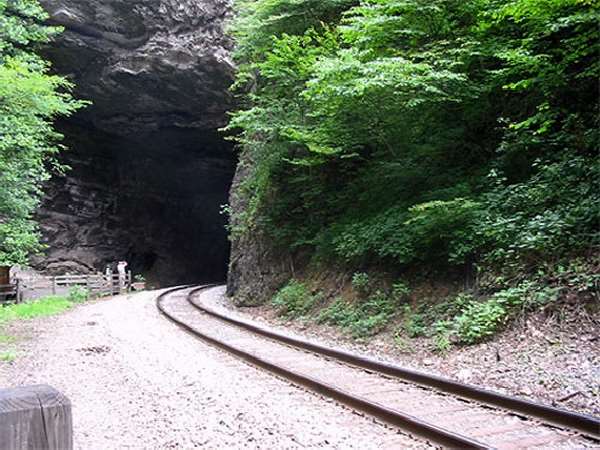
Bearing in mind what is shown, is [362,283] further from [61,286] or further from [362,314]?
[61,286]

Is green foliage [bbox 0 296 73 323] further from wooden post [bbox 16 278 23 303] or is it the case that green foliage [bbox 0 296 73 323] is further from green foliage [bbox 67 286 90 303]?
wooden post [bbox 16 278 23 303]

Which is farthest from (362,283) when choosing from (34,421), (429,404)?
(34,421)

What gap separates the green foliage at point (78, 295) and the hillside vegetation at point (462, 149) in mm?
11180

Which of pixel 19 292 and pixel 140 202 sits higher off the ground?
pixel 140 202

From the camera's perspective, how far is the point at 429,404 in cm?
498

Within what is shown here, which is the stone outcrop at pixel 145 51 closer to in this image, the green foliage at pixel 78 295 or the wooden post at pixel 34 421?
the green foliage at pixel 78 295

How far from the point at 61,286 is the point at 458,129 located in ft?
60.7

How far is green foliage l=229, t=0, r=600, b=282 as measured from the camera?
711 cm

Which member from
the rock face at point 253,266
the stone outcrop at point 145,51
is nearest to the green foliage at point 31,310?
the rock face at point 253,266

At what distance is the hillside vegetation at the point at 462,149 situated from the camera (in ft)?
22.5

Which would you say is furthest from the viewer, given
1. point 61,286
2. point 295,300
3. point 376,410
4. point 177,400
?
point 61,286

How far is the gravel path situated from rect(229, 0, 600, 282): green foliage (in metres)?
3.15

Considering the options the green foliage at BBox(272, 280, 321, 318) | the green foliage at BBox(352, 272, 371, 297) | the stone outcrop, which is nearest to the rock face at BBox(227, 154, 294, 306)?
the green foliage at BBox(272, 280, 321, 318)

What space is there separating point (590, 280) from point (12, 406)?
21.0 feet
